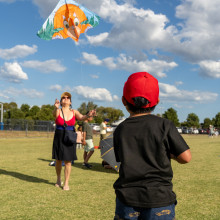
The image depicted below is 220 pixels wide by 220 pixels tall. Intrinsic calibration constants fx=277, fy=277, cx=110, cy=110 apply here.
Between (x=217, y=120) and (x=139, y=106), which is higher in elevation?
(x=217, y=120)

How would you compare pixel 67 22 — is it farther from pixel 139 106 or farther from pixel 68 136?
pixel 139 106

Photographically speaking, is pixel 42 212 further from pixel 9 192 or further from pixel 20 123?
pixel 20 123

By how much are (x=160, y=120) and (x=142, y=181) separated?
477mm

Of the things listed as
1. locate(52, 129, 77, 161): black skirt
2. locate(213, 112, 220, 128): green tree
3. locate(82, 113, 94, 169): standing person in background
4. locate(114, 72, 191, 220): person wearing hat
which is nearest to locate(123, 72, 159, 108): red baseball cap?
locate(114, 72, 191, 220): person wearing hat

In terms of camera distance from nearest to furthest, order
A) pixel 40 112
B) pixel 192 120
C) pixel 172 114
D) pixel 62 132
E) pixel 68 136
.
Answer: pixel 68 136, pixel 62 132, pixel 40 112, pixel 172 114, pixel 192 120

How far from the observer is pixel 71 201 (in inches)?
209

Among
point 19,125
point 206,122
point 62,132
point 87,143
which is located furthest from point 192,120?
point 62,132

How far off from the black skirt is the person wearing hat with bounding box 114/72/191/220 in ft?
13.7

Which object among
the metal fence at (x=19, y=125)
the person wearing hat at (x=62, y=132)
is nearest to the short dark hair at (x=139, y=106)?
the person wearing hat at (x=62, y=132)

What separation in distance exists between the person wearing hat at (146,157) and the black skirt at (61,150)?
4.18 meters

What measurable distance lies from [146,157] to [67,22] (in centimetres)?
875

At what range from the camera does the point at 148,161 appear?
208 centimetres

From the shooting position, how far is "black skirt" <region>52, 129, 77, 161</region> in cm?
621

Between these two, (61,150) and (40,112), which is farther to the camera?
(40,112)
